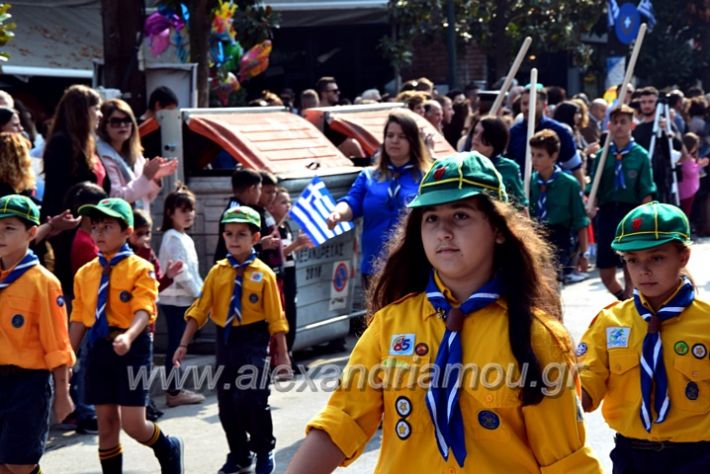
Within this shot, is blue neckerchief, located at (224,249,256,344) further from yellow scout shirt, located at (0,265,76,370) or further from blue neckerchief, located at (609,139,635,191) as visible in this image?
blue neckerchief, located at (609,139,635,191)

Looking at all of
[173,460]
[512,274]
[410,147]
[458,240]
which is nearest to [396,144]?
[410,147]

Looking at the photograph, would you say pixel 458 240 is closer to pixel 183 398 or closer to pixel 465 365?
pixel 465 365

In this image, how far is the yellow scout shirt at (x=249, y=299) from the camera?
25.4 ft

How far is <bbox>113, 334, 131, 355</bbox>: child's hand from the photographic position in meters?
6.89

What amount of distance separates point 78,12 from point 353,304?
513 inches

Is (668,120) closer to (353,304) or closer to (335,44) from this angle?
(353,304)

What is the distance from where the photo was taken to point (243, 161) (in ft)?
33.5

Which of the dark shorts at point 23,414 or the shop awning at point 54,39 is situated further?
the shop awning at point 54,39

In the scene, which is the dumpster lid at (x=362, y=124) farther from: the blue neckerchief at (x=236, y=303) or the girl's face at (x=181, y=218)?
the blue neckerchief at (x=236, y=303)

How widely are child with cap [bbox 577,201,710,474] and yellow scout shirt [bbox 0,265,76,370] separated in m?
2.60

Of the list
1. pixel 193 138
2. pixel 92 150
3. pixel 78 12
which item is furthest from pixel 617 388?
pixel 78 12

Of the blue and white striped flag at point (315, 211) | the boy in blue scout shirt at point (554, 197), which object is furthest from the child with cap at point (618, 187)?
the blue and white striped flag at point (315, 211)

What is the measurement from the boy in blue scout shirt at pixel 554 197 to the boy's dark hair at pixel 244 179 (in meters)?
3.15

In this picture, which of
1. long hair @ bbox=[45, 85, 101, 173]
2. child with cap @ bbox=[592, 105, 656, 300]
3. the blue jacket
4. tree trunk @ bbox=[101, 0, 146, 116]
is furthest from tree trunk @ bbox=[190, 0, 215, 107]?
the blue jacket
